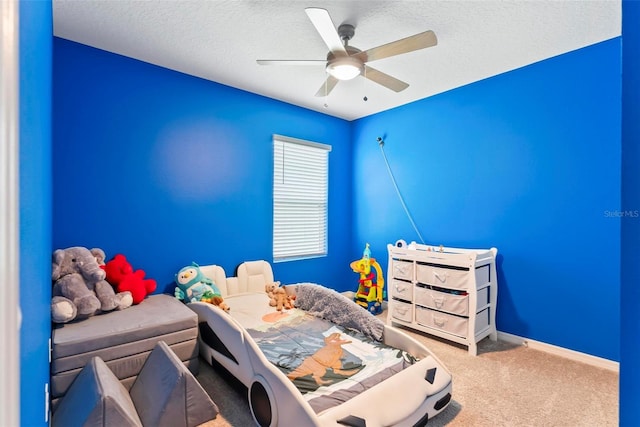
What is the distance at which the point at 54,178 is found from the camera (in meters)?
2.21

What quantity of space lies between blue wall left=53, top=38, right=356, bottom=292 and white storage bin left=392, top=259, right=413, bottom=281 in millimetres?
1177

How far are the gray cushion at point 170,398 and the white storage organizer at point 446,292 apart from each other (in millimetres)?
1949

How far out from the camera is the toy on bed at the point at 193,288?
2.58 metres

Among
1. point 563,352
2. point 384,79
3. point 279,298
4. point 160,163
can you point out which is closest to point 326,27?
point 384,79

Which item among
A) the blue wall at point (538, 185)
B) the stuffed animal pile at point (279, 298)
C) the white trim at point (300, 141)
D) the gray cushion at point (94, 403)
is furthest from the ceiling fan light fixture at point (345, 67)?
the gray cushion at point (94, 403)

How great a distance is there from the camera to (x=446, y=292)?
274cm

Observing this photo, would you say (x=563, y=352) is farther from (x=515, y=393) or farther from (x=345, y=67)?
(x=345, y=67)

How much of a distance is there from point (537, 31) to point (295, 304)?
2.84 metres

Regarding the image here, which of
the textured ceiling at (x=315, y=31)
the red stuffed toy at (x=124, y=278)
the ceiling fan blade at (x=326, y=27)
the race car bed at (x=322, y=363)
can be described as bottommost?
the race car bed at (x=322, y=363)

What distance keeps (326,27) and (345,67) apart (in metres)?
0.36

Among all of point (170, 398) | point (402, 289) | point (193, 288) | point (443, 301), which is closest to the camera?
point (170, 398)

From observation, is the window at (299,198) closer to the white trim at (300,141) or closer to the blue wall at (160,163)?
the white trim at (300,141)

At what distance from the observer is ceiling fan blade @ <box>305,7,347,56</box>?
1.52 m

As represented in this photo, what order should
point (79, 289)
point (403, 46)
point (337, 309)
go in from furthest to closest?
point (337, 309) → point (79, 289) → point (403, 46)
